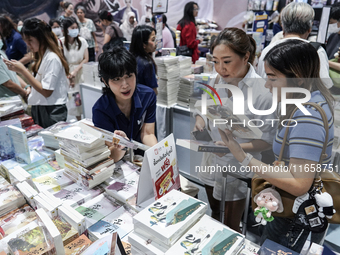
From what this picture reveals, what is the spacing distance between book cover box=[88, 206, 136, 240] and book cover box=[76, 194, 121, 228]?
0.04m

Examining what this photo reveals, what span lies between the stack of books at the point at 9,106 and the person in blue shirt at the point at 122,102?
989 mm

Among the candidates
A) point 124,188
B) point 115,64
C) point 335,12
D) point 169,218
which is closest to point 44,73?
point 115,64

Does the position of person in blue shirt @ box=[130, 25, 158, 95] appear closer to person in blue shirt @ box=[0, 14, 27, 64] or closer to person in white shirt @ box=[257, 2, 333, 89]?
person in white shirt @ box=[257, 2, 333, 89]

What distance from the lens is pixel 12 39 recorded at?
439 centimetres

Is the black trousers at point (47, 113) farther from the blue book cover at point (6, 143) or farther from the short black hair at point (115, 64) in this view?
the short black hair at point (115, 64)

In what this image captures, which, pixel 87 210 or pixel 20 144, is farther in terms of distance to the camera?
pixel 20 144

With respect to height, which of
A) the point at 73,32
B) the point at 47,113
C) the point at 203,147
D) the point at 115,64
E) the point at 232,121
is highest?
the point at 73,32

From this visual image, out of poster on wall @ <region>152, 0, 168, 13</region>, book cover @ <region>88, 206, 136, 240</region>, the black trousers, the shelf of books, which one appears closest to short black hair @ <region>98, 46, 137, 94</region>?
the shelf of books

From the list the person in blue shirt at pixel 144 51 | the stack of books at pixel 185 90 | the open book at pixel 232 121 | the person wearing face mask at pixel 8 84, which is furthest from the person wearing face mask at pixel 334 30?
the person wearing face mask at pixel 8 84

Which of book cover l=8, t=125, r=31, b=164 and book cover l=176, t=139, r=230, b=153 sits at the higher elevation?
book cover l=176, t=139, r=230, b=153

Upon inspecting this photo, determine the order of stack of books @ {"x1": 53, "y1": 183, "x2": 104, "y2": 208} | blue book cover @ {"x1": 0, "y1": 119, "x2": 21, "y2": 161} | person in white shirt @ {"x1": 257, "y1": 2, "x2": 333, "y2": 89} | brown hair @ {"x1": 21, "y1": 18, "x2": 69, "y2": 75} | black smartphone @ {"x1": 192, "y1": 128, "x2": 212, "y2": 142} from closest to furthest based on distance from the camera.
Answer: stack of books @ {"x1": 53, "y1": 183, "x2": 104, "y2": 208} < black smartphone @ {"x1": 192, "y1": 128, "x2": 212, "y2": 142} < blue book cover @ {"x1": 0, "y1": 119, "x2": 21, "y2": 161} < person in white shirt @ {"x1": 257, "y1": 2, "x2": 333, "y2": 89} < brown hair @ {"x1": 21, "y1": 18, "x2": 69, "y2": 75}

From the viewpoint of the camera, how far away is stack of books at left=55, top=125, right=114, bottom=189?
5.27ft

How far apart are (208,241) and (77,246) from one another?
1.85 feet

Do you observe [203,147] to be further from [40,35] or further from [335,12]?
[335,12]
